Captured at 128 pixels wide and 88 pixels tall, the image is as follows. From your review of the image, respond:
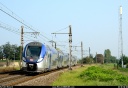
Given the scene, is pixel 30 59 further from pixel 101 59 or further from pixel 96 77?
pixel 101 59

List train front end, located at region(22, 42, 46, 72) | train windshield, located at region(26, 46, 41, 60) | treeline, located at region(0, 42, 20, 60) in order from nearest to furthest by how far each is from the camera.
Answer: train front end, located at region(22, 42, 46, 72) < train windshield, located at region(26, 46, 41, 60) < treeline, located at region(0, 42, 20, 60)

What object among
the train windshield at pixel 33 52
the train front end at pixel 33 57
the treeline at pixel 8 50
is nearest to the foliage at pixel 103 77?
the train front end at pixel 33 57

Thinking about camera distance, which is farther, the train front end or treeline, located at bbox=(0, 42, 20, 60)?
treeline, located at bbox=(0, 42, 20, 60)

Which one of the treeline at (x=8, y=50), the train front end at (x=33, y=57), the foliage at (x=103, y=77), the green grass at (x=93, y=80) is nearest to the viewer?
the green grass at (x=93, y=80)

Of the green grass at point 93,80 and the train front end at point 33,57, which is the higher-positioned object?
the train front end at point 33,57

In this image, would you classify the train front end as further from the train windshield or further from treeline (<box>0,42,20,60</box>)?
treeline (<box>0,42,20,60</box>)

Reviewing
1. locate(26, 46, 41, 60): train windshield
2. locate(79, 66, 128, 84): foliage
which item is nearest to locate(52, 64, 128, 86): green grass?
locate(79, 66, 128, 84): foliage

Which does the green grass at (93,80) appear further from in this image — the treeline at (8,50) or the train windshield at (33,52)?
the treeline at (8,50)

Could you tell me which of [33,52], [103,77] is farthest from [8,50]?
[103,77]

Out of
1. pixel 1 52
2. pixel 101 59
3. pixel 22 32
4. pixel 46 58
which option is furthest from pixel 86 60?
pixel 46 58

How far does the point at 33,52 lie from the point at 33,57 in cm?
65

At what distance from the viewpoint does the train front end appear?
3142 cm

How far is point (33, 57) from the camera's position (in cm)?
3158

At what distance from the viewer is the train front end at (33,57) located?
103ft
